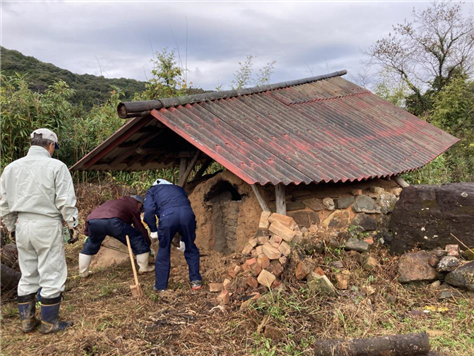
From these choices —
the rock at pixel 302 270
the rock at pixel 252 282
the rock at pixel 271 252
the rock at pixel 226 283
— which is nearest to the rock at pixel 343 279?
the rock at pixel 302 270

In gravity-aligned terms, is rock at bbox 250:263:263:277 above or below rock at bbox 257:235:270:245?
below

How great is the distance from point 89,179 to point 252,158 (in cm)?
750

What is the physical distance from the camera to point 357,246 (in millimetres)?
5180

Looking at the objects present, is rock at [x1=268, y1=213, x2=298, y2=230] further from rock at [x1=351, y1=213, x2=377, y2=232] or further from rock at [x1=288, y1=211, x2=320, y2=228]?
rock at [x1=351, y1=213, x2=377, y2=232]

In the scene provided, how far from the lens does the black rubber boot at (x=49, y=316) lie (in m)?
4.23

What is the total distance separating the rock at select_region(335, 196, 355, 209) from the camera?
566 centimetres

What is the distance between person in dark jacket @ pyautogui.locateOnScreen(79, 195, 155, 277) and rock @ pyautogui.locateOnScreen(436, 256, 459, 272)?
4097 mm

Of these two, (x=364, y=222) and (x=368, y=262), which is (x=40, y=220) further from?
(x=364, y=222)

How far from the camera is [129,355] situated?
3693mm

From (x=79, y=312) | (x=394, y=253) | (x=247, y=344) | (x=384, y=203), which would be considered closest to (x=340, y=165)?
(x=384, y=203)

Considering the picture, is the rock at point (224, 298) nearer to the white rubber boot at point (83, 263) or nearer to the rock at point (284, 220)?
the rock at point (284, 220)

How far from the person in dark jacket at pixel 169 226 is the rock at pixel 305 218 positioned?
142 centimetres

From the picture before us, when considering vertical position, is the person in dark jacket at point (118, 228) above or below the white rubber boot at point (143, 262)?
above

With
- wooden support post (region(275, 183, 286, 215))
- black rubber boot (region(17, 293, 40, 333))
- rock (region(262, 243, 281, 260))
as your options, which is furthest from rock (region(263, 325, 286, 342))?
black rubber boot (region(17, 293, 40, 333))
